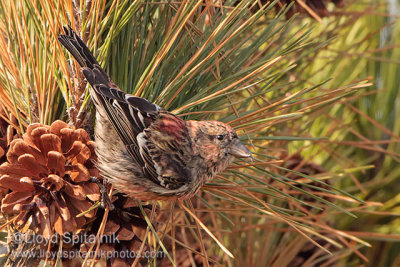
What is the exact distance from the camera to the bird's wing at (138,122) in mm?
1041

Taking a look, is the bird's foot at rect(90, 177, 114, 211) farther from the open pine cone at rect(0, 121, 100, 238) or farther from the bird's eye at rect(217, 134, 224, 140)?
the bird's eye at rect(217, 134, 224, 140)

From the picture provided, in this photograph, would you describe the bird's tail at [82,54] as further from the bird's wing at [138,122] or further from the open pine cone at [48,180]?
the open pine cone at [48,180]

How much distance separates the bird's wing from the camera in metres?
1.04

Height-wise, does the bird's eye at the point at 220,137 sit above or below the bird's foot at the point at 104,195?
above

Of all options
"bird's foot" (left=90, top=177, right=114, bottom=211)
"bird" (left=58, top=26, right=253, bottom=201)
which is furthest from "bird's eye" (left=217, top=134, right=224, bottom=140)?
"bird's foot" (left=90, top=177, right=114, bottom=211)

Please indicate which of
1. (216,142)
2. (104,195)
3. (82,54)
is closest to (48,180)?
(104,195)

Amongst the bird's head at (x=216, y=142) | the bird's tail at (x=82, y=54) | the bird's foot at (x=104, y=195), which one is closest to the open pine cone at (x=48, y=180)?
the bird's foot at (x=104, y=195)

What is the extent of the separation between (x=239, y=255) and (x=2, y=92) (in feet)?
2.96

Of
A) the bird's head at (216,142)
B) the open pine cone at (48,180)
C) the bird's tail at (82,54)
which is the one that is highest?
the bird's tail at (82,54)

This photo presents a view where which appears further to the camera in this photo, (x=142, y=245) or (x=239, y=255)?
(x=239, y=255)

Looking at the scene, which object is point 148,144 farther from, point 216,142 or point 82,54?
point 82,54

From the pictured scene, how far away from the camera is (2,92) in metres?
1.07

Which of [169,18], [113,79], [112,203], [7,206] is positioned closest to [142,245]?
[112,203]

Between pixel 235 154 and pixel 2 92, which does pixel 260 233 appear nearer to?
pixel 235 154
